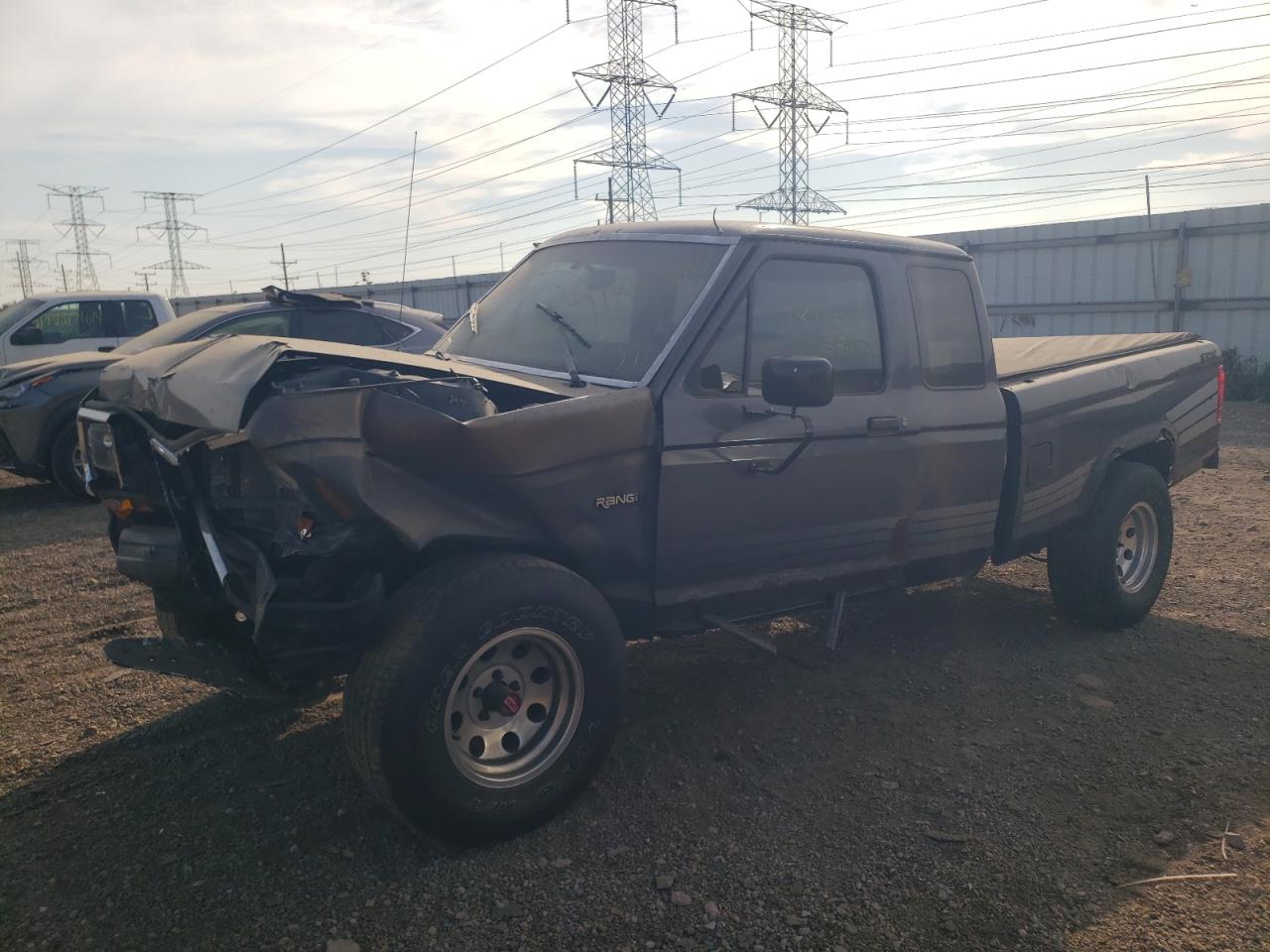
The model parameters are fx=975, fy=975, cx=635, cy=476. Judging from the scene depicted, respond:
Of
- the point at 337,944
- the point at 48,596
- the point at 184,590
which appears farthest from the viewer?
the point at 48,596

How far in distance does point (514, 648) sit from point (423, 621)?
40 cm

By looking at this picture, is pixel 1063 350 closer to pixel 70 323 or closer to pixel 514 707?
pixel 514 707

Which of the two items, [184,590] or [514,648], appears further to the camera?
[184,590]

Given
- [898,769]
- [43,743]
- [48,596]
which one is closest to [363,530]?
[43,743]

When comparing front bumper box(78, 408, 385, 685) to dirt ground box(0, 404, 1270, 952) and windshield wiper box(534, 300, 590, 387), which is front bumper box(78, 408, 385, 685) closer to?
dirt ground box(0, 404, 1270, 952)

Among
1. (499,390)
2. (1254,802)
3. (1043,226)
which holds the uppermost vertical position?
(1043,226)

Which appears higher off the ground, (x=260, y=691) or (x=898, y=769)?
(x=260, y=691)

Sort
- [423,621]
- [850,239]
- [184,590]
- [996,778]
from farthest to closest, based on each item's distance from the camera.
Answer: [850,239] < [996,778] < [184,590] < [423,621]

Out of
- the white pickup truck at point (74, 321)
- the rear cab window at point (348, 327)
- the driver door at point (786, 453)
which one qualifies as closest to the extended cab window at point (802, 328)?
the driver door at point (786, 453)

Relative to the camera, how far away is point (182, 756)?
3.79m

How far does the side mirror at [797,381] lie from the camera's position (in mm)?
3541

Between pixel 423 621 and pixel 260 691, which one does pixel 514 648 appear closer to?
pixel 423 621

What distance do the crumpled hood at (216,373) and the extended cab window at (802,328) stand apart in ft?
2.33

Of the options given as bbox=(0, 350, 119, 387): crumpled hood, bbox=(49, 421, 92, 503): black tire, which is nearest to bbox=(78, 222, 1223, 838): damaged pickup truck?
bbox=(49, 421, 92, 503): black tire
